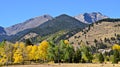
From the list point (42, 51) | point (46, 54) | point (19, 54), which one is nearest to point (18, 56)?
point (19, 54)

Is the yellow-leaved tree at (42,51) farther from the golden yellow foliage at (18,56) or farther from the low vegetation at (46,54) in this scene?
the golden yellow foliage at (18,56)

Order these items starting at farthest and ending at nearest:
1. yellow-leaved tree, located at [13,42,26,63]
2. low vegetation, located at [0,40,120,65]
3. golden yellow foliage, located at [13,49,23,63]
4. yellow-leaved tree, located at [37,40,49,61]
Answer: yellow-leaved tree, located at [37,40,49,61] → yellow-leaved tree, located at [13,42,26,63] → golden yellow foliage, located at [13,49,23,63] → low vegetation, located at [0,40,120,65]

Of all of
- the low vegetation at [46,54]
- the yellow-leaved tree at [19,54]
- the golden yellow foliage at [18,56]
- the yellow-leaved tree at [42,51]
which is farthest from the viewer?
the yellow-leaved tree at [42,51]

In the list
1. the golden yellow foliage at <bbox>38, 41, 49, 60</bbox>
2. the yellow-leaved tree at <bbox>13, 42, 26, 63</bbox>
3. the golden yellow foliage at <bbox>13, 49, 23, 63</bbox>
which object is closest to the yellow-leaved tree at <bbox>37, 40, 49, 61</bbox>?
the golden yellow foliage at <bbox>38, 41, 49, 60</bbox>

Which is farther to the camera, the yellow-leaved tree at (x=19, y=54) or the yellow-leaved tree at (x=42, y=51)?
the yellow-leaved tree at (x=42, y=51)

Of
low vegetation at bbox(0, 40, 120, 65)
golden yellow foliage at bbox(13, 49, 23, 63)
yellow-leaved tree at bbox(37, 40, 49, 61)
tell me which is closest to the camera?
low vegetation at bbox(0, 40, 120, 65)

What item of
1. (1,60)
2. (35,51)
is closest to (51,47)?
(35,51)

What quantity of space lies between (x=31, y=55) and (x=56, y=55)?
62.2 feet

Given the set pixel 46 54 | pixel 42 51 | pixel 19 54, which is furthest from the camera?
pixel 42 51

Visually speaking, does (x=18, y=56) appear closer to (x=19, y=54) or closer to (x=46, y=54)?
(x=19, y=54)

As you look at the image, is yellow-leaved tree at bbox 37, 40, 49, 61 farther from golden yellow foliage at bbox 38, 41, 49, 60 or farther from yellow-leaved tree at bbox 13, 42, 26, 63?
yellow-leaved tree at bbox 13, 42, 26, 63

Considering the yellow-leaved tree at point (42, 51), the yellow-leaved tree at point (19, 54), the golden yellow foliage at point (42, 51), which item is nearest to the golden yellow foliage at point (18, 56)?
the yellow-leaved tree at point (19, 54)

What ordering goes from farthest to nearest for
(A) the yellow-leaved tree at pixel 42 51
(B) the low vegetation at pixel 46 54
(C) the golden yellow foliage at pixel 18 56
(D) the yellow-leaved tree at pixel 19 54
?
(A) the yellow-leaved tree at pixel 42 51
(D) the yellow-leaved tree at pixel 19 54
(C) the golden yellow foliage at pixel 18 56
(B) the low vegetation at pixel 46 54

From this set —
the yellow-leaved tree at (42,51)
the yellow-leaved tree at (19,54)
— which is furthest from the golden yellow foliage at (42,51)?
the yellow-leaved tree at (19,54)
